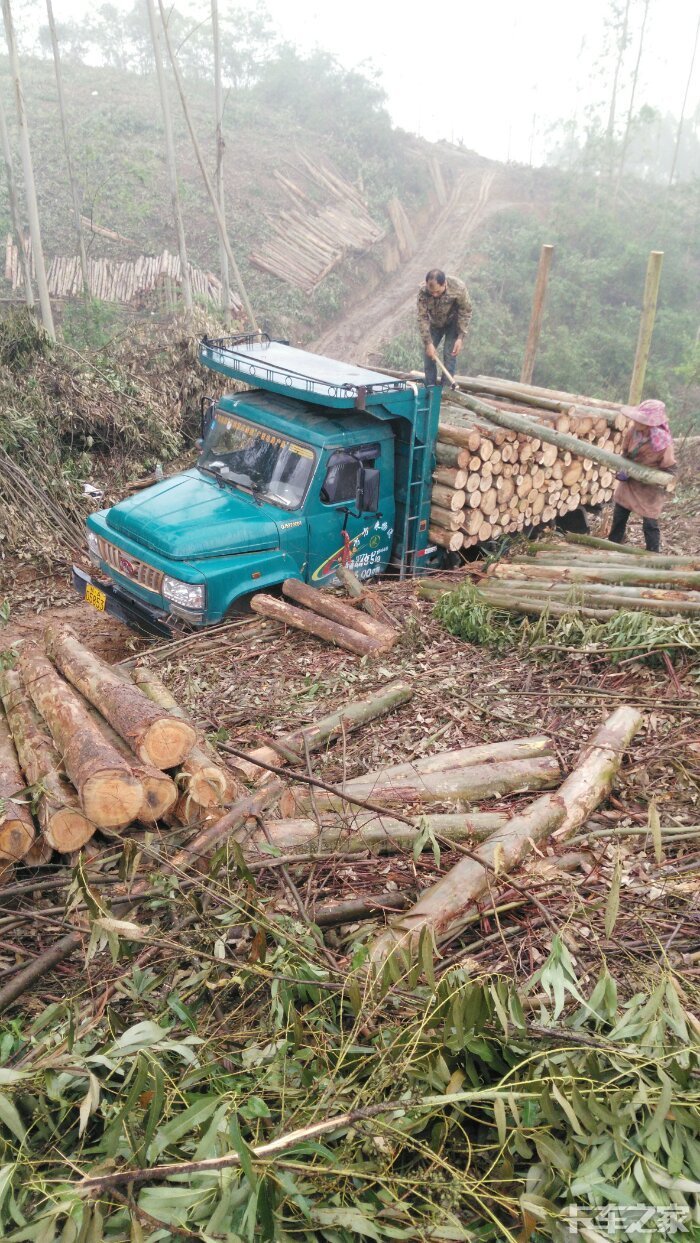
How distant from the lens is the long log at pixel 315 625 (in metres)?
6.21

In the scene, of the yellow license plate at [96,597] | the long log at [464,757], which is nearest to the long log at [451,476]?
the yellow license plate at [96,597]

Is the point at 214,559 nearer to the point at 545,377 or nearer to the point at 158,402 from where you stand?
the point at 158,402

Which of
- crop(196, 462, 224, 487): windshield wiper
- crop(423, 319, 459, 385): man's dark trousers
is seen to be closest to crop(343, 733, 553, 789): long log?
crop(196, 462, 224, 487): windshield wiper

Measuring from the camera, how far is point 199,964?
3066 millimetres

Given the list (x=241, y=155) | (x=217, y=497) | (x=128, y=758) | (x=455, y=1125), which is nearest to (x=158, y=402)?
(x=217, y=497)

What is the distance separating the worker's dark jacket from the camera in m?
9.52

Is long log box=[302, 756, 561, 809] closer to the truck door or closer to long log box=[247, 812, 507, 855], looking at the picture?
long log box=[247, 812, 507, 855]

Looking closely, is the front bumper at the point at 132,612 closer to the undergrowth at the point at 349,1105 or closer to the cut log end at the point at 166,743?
the cut log end at the point at 166,743

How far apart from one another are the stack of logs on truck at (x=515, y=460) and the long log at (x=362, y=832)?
4.88 meters

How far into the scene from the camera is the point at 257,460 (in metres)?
7.53

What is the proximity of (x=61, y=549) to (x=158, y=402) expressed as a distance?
3.36 meters

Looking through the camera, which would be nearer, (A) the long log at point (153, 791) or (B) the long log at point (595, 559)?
(A) the long log at point (153, 791)

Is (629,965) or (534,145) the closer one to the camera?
(629,965)

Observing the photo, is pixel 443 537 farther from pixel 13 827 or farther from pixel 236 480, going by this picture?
pixel 13 827
